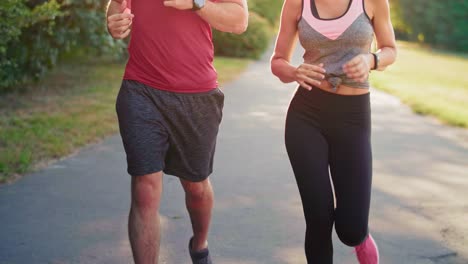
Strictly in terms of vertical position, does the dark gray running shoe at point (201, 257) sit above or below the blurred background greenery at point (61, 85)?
above

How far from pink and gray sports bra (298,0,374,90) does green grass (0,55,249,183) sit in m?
3.78

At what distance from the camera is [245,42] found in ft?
82.0

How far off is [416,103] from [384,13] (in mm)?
9746

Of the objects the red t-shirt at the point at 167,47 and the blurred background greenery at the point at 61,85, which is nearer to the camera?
the red t-shirt at the point at 167,47

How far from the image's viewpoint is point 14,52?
1114 cm

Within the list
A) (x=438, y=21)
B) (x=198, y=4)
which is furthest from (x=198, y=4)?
(x=438, y=21)

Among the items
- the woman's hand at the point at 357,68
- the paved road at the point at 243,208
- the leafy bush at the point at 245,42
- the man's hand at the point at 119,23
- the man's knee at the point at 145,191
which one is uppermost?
the man's hand at the point at 119,23

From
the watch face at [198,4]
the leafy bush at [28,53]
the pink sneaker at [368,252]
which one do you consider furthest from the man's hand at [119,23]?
the leafy bush at [28,53]

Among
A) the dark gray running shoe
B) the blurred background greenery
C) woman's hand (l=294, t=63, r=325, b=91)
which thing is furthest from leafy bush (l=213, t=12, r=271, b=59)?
woman's hand (l=294, t=63, r=325, b=91)

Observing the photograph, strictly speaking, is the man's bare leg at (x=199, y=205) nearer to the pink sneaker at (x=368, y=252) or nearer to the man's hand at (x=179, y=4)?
the pink sneaker at (x=368, y=252)

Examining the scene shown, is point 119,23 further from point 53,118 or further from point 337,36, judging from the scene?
point 53,118

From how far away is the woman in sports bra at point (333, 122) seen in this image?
357cm

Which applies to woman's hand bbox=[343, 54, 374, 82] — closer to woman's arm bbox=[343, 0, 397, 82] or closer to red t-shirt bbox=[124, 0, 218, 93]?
woman's arm bbox=[343, 0, 397, 82]

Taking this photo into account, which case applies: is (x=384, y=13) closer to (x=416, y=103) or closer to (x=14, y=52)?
(x=14, y=52)
